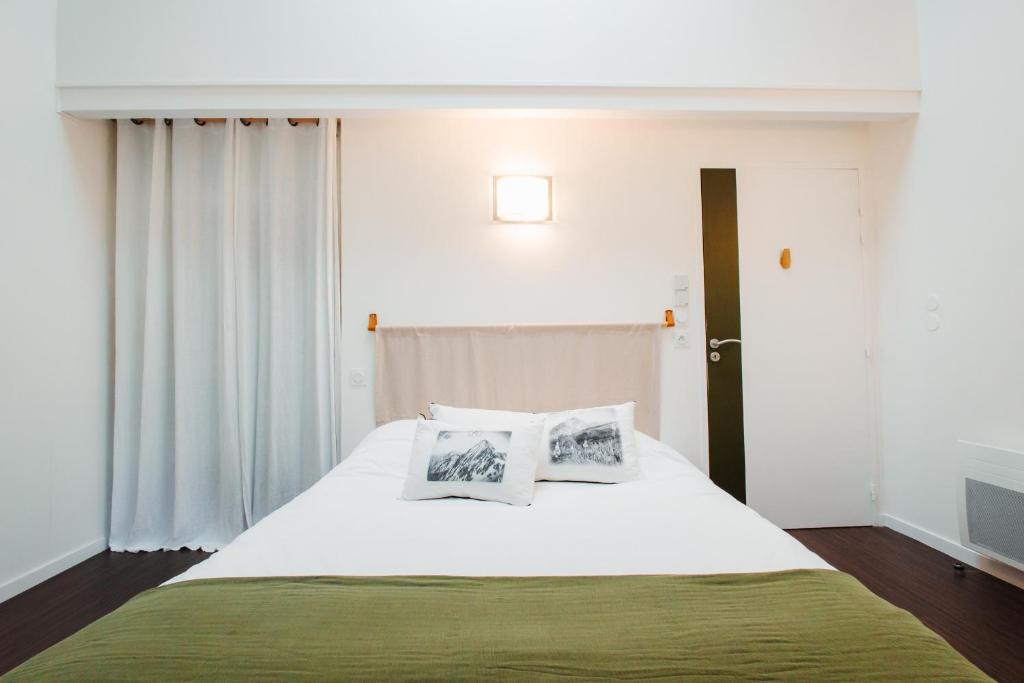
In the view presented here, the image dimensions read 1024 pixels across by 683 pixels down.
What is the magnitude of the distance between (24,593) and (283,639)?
217cm

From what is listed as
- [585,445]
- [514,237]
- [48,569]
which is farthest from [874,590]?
[48,569]

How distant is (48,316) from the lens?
244 centimetres

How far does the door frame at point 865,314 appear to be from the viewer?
2936mm

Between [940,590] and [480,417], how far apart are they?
2.11 metres

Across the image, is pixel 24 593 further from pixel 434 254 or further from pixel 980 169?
pixel 980 169

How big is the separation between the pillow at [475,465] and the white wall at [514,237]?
94 centimetres

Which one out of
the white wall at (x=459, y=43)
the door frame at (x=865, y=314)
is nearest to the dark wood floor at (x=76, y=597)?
the white wall at (x=459, y=43)

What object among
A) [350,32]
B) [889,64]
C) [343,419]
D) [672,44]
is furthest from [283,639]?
[889,64]

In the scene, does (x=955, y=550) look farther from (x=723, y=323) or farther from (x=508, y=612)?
(x=508, y=612)

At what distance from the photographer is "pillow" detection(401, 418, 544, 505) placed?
1945 millimetres

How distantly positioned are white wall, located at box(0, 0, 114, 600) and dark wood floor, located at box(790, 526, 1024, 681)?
3.76 meters

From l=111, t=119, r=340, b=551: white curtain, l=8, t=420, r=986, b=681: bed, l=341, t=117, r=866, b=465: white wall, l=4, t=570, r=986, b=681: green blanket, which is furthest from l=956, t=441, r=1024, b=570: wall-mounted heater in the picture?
l=111, t=119, r=340, b=551: white curtain

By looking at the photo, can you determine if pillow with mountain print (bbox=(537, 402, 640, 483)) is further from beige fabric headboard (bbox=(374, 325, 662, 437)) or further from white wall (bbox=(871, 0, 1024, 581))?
white wall (bbox=(871, 0, 1024, 581))

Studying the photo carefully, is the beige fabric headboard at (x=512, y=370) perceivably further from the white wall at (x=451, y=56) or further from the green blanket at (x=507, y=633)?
the green blanket at (x=507, y=633)
